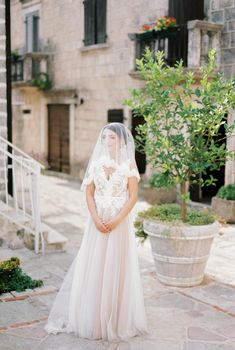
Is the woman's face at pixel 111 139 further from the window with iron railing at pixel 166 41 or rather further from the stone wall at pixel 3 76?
the window with iron railing at pixel 166 41

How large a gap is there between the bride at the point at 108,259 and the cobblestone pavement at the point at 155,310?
0.12m

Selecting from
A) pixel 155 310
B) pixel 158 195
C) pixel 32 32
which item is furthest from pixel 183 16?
pixel 155 310

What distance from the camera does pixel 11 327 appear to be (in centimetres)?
432

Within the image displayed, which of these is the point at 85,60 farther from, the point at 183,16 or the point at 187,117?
the point at 187,117

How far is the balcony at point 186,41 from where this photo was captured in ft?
31.6

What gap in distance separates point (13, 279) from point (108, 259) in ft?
5.10

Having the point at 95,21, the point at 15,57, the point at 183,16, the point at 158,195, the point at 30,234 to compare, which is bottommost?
the point at 158,195

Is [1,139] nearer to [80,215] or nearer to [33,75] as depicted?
[80,215]

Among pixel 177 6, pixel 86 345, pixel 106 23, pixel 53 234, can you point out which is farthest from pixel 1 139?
pixel 106 23

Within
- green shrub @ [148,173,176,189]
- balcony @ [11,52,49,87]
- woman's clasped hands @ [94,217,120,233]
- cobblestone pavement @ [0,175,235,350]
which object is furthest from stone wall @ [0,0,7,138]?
balcony @ [11,52,49,87]

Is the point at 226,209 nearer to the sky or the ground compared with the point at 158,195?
nearer to the sky

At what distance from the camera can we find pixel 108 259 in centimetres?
416

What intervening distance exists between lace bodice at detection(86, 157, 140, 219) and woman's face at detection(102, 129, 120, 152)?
117 millimetres

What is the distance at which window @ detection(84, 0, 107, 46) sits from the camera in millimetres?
12820
